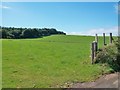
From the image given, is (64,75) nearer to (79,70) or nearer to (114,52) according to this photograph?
(79,70)

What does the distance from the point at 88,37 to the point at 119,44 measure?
254 ft

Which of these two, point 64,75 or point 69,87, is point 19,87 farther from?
point 64,75

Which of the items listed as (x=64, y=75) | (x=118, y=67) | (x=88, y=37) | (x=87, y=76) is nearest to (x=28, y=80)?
(x=64, y=75)

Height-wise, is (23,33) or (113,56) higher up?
(113,56)

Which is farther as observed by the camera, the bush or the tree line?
the tree line

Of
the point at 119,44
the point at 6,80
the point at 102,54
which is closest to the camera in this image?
the point at 6,80

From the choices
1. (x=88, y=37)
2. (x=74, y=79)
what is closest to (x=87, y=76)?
(x=74, y=79)

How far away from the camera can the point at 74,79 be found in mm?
15414

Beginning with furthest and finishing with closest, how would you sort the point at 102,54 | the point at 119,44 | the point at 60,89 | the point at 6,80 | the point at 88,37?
the point at 88,37
the point at 102,54
the point at 119,44
the point at 6,80
the point at 60,89

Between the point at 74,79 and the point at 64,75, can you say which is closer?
the point at 74,79

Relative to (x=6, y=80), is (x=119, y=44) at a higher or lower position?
higher

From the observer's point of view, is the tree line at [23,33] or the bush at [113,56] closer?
the bush at [113,56]

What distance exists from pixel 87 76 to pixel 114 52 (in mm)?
2183

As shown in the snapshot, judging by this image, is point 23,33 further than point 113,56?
Yes
